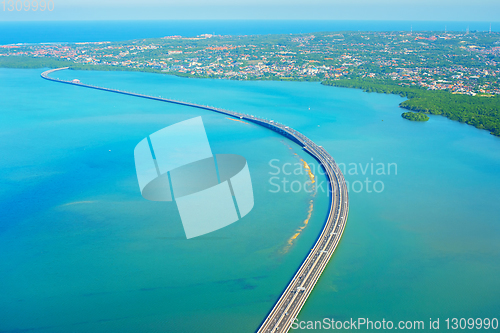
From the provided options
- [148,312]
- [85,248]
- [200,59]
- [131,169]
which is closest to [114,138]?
[131,169]

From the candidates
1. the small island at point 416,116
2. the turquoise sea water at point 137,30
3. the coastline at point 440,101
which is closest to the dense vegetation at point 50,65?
the coastline at point 440,101

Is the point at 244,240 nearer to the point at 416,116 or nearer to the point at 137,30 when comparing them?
the point at 416,116

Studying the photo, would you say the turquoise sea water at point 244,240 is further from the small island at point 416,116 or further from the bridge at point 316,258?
the small island at point 416,116

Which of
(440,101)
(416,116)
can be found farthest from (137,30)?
(416,116)

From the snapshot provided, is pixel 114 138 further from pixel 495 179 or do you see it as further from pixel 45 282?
pixel 495 179

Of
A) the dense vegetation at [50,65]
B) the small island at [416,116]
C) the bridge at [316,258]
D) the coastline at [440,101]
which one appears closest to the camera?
the bridge at [316,258]

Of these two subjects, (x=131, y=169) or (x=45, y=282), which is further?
(x=131, y=169)
